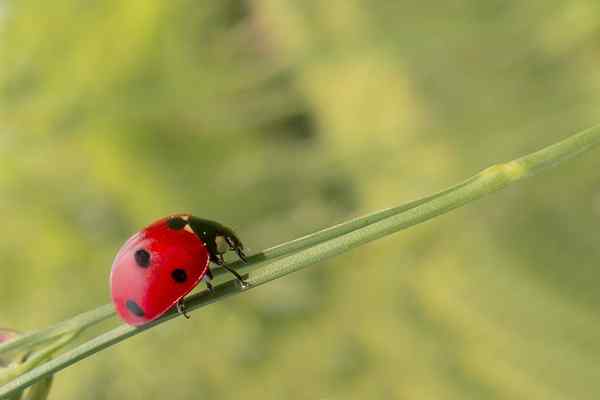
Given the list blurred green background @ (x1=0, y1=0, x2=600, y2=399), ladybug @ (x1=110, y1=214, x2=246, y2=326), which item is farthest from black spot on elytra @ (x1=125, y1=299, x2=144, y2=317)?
blurred green background @ (x1=0, y1=0, x2=600, y2=399)

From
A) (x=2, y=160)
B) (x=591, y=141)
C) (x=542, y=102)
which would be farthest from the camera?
(x=2, y=160)

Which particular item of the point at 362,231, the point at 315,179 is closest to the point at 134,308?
the point at 362,231

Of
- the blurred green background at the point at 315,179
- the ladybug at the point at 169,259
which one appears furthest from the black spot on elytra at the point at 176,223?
the blurred green background at the point at 315,179

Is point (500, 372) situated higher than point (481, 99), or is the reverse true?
point (481, 99)

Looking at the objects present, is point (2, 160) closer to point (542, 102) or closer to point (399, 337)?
point (399, 337)

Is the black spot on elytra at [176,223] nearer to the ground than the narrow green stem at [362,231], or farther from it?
nearer to the ground

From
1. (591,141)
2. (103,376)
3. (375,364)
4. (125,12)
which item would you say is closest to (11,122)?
(125,12)

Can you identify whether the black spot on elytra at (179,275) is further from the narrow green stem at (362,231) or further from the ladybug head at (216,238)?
the narrow green stem at (362,231)
